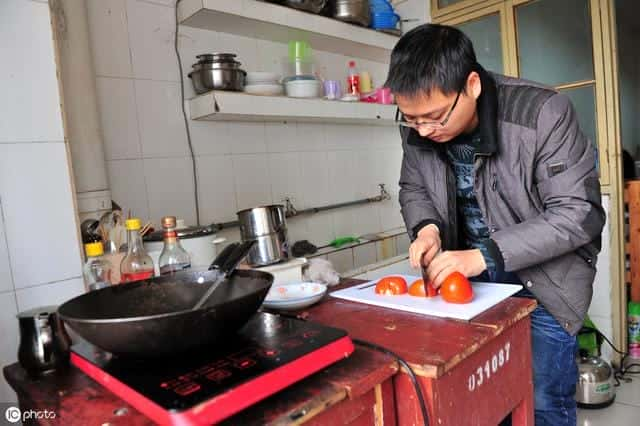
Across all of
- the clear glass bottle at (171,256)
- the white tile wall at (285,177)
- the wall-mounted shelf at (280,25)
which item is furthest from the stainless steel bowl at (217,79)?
the clear glass bottle at (171,256)

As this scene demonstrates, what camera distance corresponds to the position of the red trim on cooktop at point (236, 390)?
49 cm

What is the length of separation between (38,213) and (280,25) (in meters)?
1.37

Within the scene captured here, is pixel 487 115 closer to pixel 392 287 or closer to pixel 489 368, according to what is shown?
pixel 392 287

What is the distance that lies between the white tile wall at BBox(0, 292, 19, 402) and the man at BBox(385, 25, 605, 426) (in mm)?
949

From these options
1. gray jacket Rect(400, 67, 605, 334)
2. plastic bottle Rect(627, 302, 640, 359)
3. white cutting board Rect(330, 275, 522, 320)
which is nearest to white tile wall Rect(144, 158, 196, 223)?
white cutting board Rect(330, 275, 522, 320)

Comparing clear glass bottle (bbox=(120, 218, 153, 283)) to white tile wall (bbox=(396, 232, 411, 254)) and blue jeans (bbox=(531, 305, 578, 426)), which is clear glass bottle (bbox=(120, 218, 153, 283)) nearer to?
blue jeans (bbox=(531, 305, 578, 426))

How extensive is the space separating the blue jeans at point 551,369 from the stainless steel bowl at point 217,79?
1.36m

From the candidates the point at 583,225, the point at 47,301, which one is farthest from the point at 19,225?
the point at 583,225

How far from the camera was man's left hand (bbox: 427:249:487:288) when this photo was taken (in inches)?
39.4

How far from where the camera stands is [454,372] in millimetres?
734

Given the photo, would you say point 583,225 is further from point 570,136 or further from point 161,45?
point 161,45

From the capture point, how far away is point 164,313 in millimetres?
653

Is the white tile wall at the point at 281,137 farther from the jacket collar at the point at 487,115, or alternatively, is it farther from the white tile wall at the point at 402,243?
the jacket collar at the point at 487,115

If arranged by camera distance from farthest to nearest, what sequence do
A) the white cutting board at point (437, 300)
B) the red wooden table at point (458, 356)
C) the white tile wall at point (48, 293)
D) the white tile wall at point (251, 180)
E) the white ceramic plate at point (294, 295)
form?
the white tile wall at point (251, 180) → the white tile wall at point (48, 293) → the white ceramic plate at point (294, 295) → the white cutting board at point (437, 300) → the red wooden table at point (458, 356)
